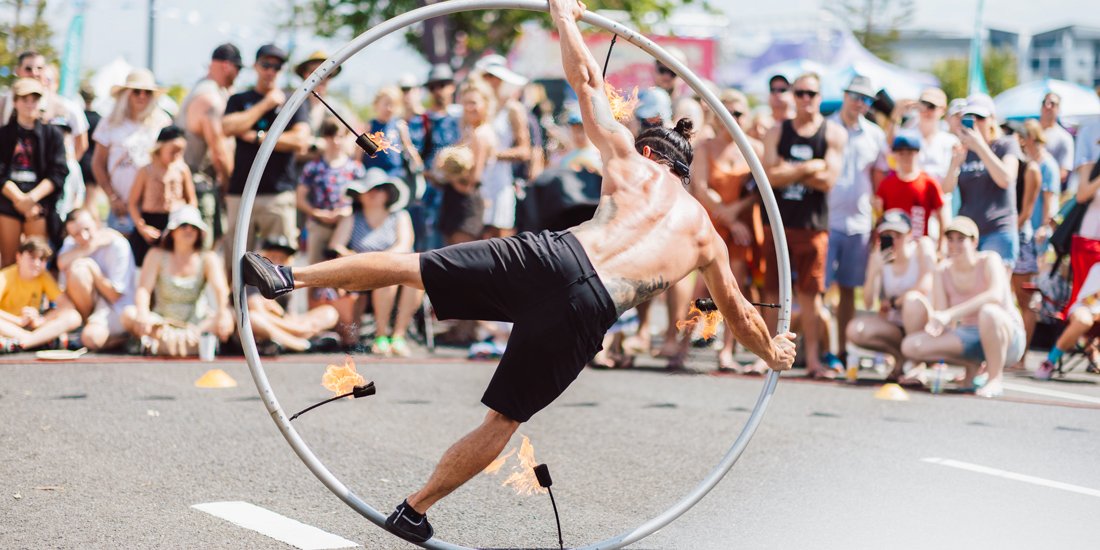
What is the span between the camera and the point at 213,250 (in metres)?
10.9

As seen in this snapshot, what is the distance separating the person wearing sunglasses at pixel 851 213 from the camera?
433 inches

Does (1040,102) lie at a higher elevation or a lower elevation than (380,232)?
higher

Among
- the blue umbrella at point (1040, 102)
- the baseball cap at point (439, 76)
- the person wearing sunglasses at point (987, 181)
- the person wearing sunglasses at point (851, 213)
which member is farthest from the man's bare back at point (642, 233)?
the blue umbrella at point (1040, 102)

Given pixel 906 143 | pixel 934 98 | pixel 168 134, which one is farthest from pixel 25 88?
pixel 934 98

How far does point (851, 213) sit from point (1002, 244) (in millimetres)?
1413

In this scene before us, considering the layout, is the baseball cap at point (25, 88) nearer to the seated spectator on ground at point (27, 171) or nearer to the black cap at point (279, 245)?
the seated spectator on ground at point (27, 171)

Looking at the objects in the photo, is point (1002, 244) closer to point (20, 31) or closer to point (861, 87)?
point (861, 87)

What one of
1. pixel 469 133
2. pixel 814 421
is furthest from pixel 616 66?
pixel 814 421

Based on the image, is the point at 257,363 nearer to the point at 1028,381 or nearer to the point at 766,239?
the point at 766,239

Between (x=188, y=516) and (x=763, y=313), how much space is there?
6.53 metres

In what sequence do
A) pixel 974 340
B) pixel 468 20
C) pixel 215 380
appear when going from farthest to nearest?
pixel 468 20 < pixel 974 340 < pixel 215 380

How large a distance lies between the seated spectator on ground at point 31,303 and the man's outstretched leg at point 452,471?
6371 millimetres

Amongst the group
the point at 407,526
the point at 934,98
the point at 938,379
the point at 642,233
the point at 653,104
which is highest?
the point at 934,98

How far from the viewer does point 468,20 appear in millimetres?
34312
